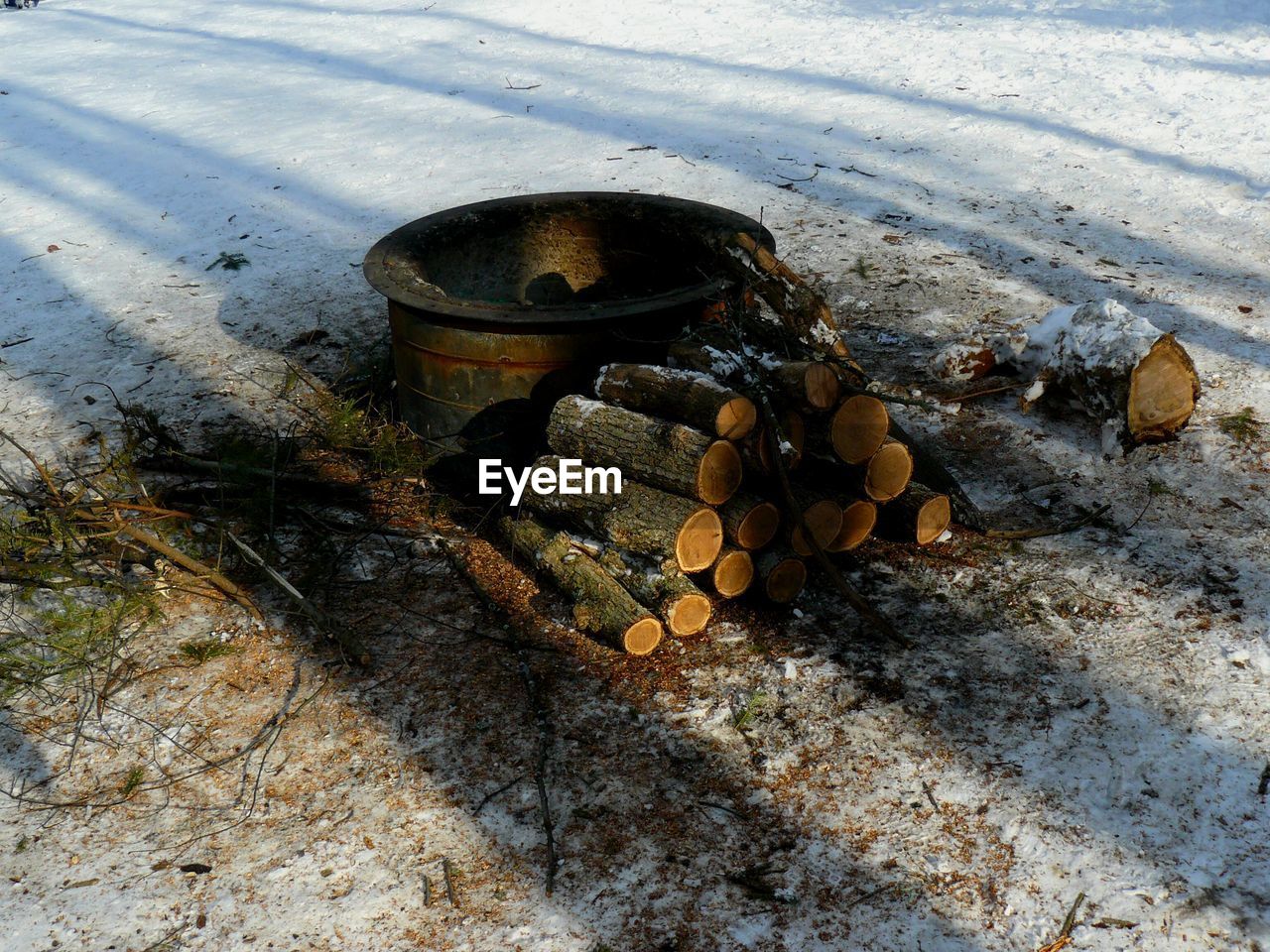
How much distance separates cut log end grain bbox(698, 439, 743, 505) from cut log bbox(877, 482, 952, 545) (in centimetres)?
81

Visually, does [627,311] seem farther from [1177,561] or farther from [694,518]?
[1177,561]

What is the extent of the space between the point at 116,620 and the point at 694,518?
7.61 ft

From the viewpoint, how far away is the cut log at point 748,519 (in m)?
4.19

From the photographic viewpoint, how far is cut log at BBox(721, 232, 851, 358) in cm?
484

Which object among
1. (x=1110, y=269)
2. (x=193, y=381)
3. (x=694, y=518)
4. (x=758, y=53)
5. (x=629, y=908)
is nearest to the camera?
(x=629, y=908)

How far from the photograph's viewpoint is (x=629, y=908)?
3.16 m

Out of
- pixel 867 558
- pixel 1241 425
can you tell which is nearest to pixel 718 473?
pixel 867 558

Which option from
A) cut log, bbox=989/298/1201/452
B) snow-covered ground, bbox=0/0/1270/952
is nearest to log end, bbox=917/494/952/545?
snow-covered ground, bbox=0/0/1270/952

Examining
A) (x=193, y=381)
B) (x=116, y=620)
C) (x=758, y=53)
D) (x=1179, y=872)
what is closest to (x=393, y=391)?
(x=193, y=381)

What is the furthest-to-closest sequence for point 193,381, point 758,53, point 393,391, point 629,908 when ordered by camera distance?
1. point 758,53
2. point 193,381
3. point 393,391
4. point 629,908

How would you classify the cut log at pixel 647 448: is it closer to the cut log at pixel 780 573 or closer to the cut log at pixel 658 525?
the cut log at pixel 658 525

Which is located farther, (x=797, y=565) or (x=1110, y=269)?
(x=1110, y=269)

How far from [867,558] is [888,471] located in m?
0.48

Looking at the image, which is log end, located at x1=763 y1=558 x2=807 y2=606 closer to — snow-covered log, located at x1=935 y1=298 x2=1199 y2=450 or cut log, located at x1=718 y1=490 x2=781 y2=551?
cut log, located at x1=718 y1=490 x2=781 y2=551
